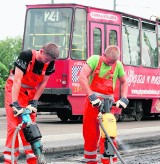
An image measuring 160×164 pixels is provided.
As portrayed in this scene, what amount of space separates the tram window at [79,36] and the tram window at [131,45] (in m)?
1.76

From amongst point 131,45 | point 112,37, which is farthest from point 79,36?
point 131,45

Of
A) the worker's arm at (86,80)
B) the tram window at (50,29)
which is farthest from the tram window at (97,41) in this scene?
the worker's arm at (86,80)

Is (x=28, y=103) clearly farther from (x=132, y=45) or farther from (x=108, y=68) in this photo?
(x=132, y=45)

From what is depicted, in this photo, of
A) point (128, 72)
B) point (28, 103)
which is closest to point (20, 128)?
point (28, 103)

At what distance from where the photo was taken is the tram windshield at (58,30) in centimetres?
1936

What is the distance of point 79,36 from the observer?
19.8 m

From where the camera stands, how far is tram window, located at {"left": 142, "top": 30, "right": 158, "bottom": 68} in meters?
22.3

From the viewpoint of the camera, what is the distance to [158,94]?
23266mm

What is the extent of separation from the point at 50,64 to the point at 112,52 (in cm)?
77

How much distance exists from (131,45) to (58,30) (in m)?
3.13

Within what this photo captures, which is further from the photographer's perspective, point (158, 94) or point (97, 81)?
point (158, 94)

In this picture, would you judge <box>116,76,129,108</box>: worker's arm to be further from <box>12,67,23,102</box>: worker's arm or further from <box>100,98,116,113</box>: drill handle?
<box>12,67,23,102</box>: worker's arm

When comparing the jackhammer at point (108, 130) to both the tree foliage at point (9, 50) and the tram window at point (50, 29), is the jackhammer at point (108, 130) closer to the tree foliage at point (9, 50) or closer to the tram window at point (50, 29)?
the tram window at point (50, 29)

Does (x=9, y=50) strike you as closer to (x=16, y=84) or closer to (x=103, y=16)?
(x=103, y=16)
